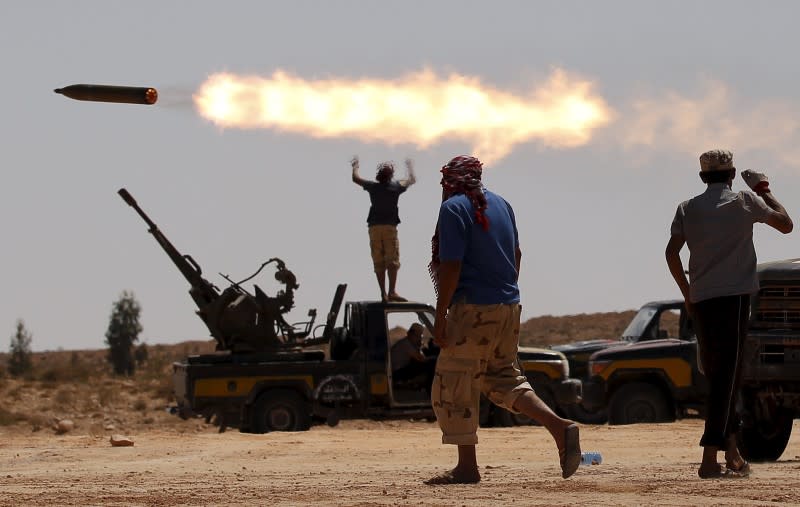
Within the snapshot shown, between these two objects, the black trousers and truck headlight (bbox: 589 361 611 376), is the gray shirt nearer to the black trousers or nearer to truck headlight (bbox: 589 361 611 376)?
the black trousers

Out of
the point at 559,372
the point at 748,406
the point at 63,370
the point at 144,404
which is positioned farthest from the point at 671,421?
the point at 63,370

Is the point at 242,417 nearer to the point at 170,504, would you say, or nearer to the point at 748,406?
the point at 748,406

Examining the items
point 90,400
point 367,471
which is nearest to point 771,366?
point 367,471

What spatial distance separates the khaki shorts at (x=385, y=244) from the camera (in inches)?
829

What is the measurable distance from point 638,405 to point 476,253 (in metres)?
10.6

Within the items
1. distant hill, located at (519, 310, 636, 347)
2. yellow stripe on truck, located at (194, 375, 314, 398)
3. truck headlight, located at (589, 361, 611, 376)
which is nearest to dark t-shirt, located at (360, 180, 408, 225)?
yellow stripe on truck, located at (194, 375, 314, 398)

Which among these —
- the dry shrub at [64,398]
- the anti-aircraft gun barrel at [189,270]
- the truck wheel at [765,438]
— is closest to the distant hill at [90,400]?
the dry shrub at [64,398]

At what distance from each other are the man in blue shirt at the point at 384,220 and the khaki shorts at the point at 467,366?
429 inches

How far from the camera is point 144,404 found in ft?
111

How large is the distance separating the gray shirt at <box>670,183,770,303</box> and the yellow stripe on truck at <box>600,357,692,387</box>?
30.9 ft

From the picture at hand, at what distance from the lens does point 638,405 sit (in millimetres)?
20016

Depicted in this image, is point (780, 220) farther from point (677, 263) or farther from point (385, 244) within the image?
point (385, 244)

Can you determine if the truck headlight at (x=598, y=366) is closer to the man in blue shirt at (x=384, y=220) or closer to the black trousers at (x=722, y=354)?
the man in blue shirt at (x=384, y=220)

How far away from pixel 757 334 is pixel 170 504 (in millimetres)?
5022
